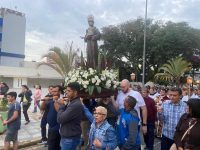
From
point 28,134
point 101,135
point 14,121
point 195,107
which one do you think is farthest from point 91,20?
point 28,134

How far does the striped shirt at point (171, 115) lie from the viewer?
623 centimetres

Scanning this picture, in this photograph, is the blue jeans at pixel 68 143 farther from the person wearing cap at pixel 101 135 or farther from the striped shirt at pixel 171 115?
the striped shirt at pixel 171 115

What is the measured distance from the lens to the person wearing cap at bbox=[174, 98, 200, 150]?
438cm

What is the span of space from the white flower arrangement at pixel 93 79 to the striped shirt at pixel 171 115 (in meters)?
1.44

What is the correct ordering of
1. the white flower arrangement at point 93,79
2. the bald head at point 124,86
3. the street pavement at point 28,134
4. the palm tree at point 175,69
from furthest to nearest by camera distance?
the palm tree at point 175,69 → the street pavement at point 28,134 → the bald head at point 124,86 → the white flower arrangement at point 93,79

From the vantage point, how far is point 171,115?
6.28 m

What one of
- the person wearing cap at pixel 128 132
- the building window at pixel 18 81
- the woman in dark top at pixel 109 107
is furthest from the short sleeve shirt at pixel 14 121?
the building window at pixel 18 81

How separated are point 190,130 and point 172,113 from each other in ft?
6.01

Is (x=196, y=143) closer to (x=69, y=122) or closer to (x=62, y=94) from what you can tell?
(x=69, y=122)

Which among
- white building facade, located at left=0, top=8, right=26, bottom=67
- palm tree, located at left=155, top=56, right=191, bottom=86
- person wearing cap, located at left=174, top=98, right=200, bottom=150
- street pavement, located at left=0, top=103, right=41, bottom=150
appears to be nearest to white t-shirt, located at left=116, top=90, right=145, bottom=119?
person wearing cap, located at left=174, top=98, right=200, bottom=150

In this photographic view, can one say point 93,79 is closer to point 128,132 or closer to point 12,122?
point 128,132

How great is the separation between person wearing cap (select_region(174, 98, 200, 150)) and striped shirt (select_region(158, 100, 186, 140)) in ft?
4.61

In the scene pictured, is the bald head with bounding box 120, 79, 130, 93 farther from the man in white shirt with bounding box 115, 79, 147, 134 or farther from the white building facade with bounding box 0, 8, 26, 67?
the white building facade with bounding box 0, 8, 26, 67

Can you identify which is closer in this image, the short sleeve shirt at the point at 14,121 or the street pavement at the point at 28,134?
the short sleeve shirt at the point at 14,121
